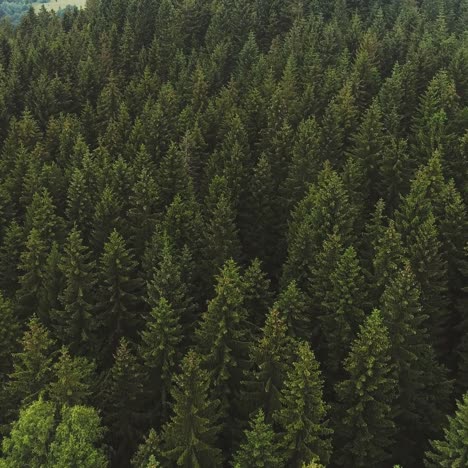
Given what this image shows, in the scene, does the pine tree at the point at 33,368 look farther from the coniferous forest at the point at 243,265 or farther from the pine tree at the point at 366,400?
the pine tree at the point at 366,400

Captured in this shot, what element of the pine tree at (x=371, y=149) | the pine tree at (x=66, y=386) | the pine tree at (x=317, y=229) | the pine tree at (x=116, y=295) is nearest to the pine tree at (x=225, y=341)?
the pine tree at (x=66, y=386)

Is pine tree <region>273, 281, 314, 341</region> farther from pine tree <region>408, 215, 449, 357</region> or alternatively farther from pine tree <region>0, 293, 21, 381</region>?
pine tree <region>0, 293, 21, 381</region>

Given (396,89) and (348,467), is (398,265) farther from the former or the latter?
(396,89)

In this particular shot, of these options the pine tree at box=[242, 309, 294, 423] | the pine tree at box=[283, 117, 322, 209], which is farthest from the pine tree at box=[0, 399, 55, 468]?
the pine tree at box=[283, 117, 322, 209]

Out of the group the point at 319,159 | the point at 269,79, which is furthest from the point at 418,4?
the point at 319,159

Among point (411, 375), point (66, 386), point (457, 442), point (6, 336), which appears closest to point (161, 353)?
point (66, 386)
